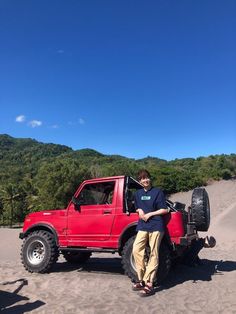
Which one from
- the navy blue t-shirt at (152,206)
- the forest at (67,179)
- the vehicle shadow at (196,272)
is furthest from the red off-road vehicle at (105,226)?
the forest at (67,179)

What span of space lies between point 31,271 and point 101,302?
10.6ft

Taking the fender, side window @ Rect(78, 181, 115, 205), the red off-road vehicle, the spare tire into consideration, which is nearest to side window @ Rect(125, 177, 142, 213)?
the red off-road vehicle

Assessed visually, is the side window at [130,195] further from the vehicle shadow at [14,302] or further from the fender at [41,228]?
the vehicle shadow at [14,302]

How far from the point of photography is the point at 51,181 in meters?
52.7

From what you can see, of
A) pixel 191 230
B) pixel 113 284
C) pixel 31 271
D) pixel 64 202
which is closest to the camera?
pixel 113 284

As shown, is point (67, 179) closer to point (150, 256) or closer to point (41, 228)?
point (41, 228)

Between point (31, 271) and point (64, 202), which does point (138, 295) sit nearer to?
point (31, 271)

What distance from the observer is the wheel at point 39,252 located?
31.5 feet

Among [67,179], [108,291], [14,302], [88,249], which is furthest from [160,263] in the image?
[67,179]

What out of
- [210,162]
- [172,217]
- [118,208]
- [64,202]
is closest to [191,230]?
[172,217]

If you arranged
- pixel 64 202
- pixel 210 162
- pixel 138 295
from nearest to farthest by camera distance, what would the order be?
pixel 138 295 → pixel 64 202 → pixel 210 162

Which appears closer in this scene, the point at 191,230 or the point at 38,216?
the point at 191,230

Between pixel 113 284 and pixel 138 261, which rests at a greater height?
pixel 138 261

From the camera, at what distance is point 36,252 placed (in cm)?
999
